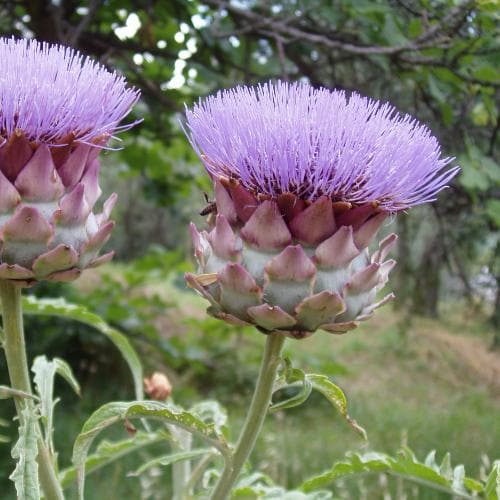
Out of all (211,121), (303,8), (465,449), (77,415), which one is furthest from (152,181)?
(211,121)

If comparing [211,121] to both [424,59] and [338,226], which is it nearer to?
[338,226]

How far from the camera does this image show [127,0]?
87.4 inches

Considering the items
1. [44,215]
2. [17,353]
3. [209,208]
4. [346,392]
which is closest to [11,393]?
[17,353]

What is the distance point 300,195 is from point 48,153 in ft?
1.00

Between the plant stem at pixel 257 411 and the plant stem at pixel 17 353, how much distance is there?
213 mm

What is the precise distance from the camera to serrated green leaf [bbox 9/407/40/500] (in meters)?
0.76

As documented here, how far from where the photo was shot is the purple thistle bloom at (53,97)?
83 centimetres

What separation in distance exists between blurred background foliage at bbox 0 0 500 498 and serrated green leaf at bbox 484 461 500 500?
52 centimetres

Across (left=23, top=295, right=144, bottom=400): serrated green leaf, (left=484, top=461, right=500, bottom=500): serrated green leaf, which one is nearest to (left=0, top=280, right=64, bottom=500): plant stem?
(left=23, top=295, right=144, bottom=400): serrated green leaf

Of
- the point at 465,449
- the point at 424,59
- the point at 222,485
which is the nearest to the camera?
the point at 222,485

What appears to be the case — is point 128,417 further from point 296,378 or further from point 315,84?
point 315,84

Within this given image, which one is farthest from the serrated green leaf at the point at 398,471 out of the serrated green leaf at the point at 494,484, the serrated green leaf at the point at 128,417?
the serrated green leaf at the point at 128,417

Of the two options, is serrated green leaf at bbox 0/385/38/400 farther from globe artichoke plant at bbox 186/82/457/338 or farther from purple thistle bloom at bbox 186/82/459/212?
purple thistle bloom at bbox 186/82/459/212

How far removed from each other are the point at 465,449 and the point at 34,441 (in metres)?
2.36
